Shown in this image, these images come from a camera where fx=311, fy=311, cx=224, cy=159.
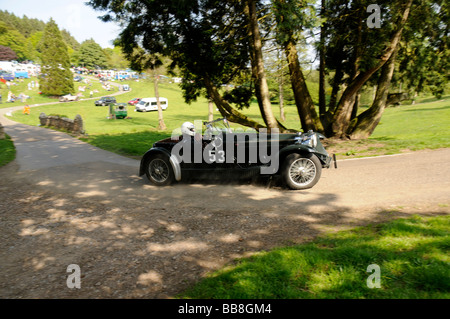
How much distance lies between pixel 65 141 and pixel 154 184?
11.1 m

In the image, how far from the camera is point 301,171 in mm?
6961

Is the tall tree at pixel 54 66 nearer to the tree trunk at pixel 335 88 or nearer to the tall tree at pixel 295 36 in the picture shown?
the tree trunk at pixel 335 88

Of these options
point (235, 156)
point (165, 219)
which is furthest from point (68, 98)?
point (165, 219)

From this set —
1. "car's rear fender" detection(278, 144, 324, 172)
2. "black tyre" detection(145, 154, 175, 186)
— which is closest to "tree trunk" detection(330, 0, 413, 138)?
"car's rear fender" detection(278, 144, 324, 172)

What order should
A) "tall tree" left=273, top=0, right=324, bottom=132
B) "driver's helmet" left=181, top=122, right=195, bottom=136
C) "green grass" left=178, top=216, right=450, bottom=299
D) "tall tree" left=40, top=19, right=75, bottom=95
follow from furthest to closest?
"tall tree" left=40, top=19, right=75, bottom=95 < "tall tree" left=273, top=0, right=324, bottom=132 < "driver's helmet" left=181, top=122, right=195, bottom=136 < "green grass" left=178, top=216, right=450, bottom=299

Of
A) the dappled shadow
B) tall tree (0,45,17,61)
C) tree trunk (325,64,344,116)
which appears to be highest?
tall tree (0,45,17,61)

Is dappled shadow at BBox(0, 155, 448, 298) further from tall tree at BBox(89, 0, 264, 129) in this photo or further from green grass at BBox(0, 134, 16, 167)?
tall tree at BBox(89, 0, 264, 129)

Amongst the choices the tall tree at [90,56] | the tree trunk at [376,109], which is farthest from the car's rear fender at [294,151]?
the tall tree at [90,56]

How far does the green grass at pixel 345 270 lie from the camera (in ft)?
9.89

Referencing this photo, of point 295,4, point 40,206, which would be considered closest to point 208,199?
point 40,206

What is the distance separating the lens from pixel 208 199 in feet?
22.0

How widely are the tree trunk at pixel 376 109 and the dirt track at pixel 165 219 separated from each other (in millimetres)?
3559

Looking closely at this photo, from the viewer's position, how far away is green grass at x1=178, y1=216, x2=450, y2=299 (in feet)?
9.89

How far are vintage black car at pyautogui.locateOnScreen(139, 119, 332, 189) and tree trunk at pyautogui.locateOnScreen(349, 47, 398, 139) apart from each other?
5.97 meters
